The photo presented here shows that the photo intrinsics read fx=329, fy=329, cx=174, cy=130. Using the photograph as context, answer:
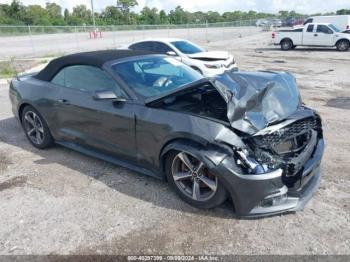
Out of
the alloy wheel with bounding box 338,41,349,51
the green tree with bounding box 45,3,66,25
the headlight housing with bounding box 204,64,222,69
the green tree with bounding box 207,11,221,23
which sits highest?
the green tree with bounding box 45,3,66,25

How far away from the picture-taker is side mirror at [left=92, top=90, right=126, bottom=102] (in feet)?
11.9

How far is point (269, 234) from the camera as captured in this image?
2.95 m

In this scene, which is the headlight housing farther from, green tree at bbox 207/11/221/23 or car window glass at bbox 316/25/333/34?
green tree at bbox 207/11/221/23

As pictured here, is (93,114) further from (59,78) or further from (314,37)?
(314,37)

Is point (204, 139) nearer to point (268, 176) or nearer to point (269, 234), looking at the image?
point (268, 176)

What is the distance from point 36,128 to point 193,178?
2.93 m

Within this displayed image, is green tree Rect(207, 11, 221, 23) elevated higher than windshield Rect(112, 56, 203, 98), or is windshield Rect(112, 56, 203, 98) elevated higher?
green tree Rect(207, 11, 221, 23)

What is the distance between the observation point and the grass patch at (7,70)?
12.1 meters

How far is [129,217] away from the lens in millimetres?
3289

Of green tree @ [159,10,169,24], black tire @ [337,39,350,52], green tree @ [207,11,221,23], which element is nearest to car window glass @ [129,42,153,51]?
black tire @ [337,39,350,52]

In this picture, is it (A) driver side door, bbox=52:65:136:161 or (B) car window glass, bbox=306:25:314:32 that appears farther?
(B) car window glass, bbox=306:25:314:32

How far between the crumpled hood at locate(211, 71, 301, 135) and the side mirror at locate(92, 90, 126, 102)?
3.64 ft

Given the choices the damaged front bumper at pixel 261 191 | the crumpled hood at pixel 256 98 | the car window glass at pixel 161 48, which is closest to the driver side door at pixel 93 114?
the crumpled hood at pixel 256 98

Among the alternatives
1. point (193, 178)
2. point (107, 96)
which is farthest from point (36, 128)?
point (193, 178)
